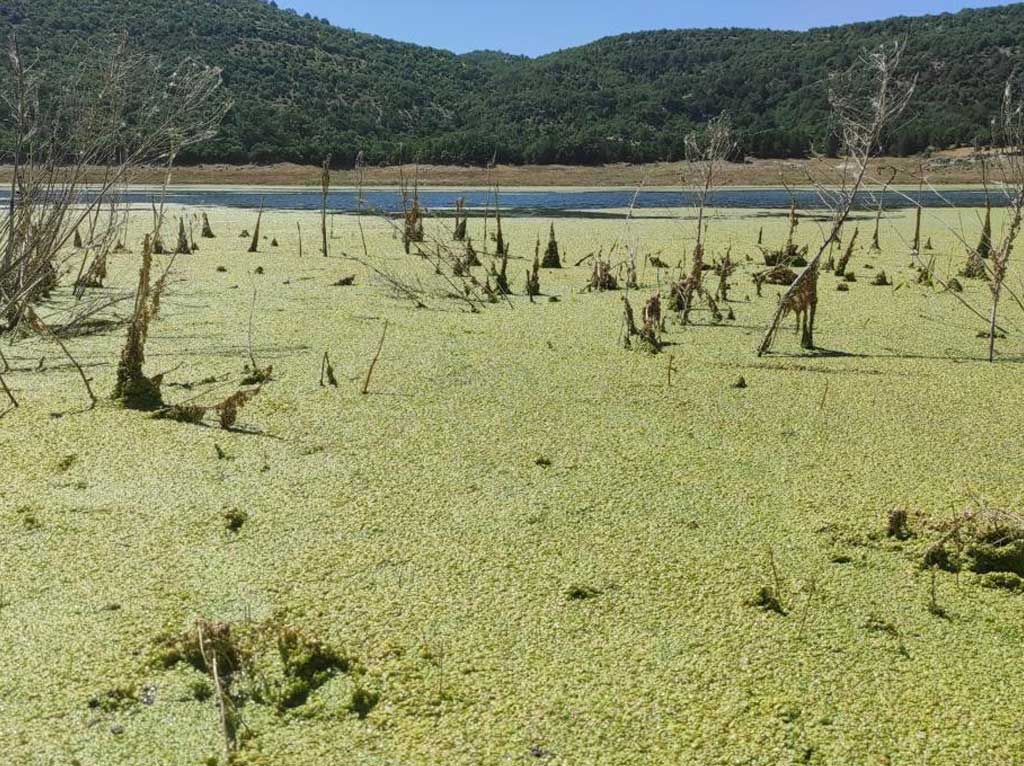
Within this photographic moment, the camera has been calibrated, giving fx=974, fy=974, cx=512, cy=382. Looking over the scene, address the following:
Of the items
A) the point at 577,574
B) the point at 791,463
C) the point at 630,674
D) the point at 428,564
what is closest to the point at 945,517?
the point at 791,463

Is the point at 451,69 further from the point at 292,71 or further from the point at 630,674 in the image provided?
the point at 630,674

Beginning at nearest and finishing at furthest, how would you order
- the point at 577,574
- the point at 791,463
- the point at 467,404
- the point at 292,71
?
the point at 577,574
the point at 791,463
the point at 467,404
the point at 292,71

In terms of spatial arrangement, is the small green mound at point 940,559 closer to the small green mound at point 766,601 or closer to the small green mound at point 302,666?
the small green mound at point 766,601

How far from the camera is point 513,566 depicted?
1.81 meters

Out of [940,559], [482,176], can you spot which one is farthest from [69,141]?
[482,176]

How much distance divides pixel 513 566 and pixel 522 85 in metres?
57.1

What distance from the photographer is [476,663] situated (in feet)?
4.83

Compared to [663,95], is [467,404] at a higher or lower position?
lower

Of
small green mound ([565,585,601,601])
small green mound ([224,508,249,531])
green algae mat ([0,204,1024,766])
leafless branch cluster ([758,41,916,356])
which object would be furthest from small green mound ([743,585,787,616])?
leafless branch cluster ([758,41,916,356])

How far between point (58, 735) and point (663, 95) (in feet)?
185

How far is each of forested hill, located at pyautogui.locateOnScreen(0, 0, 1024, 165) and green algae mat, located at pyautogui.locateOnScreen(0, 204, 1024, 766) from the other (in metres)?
23.2

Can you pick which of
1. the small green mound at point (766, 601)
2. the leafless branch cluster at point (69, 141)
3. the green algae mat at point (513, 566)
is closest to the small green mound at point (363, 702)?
the green algae mat at point (513, 566)

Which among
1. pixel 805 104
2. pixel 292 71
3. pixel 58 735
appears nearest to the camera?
pixel 58 735

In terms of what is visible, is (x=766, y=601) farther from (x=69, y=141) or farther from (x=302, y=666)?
(x=69, y=141)
